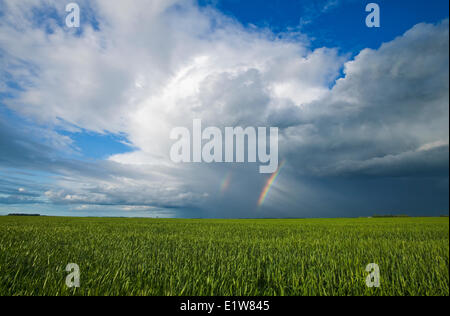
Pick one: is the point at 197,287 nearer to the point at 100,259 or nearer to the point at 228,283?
the point at 228,283

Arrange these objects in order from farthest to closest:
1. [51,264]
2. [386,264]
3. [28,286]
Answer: [386,264], [51,264], [28,286]

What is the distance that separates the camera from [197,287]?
131 inches
